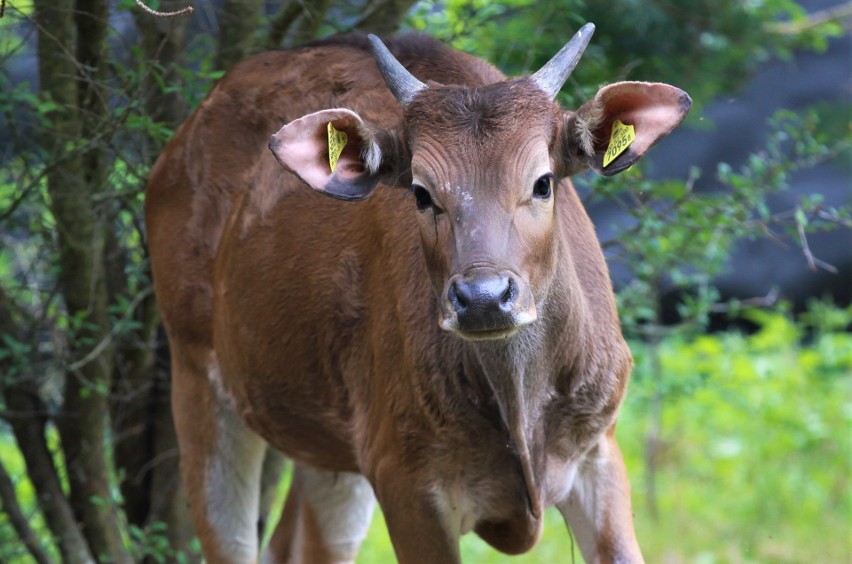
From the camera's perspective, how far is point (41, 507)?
6.62 metres

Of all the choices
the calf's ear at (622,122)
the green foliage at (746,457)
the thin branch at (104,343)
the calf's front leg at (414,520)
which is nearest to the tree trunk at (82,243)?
the thin branch at (104,343)

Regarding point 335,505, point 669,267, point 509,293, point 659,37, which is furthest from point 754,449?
point 509,293

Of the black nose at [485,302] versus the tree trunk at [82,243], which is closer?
the black nose at [485,302]

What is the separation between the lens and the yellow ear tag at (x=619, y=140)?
4.23 m

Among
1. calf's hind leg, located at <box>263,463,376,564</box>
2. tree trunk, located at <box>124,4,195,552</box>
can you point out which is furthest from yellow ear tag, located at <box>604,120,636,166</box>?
tree trunk, located at <box>124,4,195,552</box>

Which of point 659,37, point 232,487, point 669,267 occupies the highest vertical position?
point 659,37

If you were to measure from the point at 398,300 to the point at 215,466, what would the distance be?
1.61 meters

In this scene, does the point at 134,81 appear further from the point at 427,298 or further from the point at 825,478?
the point at 825,478

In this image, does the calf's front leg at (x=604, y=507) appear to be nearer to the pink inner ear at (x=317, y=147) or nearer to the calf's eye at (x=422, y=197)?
the calf's eye at (x=422, y=197)

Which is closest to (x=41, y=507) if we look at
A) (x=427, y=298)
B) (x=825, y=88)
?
(x=427, y=298)

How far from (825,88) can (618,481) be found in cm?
889

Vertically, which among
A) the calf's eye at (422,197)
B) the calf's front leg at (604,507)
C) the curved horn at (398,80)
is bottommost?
the calf's front leg at (604,507)

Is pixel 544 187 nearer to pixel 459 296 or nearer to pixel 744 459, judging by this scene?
pixel 459 296

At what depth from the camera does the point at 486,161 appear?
13.4 ft
